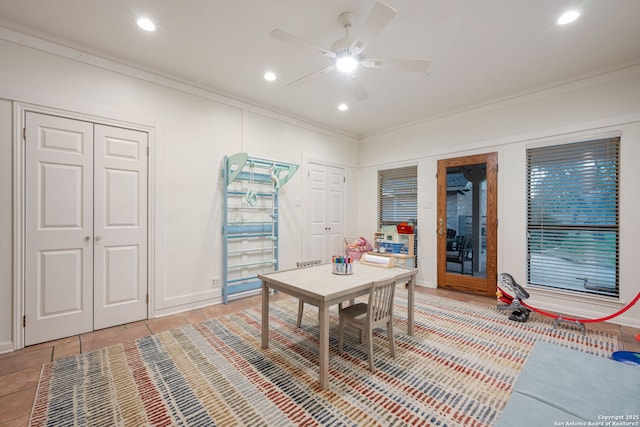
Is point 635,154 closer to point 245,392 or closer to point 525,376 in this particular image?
point 525,376

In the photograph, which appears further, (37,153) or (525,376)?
(37,153)

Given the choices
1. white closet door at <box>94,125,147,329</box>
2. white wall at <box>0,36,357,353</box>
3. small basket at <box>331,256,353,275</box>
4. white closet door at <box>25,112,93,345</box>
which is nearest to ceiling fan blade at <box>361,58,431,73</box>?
small basket at <box>331,256,353,275</box>

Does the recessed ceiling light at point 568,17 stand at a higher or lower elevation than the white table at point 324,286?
higher

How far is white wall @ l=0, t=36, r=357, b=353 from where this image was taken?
2527 millimetres

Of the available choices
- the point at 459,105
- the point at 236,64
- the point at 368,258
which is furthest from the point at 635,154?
the point at 236,64

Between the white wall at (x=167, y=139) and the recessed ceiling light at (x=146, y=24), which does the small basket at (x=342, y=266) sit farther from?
the recessed ceiling light at (x=146, y=24)

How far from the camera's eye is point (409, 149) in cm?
512

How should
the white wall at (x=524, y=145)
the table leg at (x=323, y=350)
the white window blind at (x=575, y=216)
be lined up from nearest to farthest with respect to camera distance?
1. the table leg at (x=323, y=350)
2. the white wall at (x=524, y=145)
3. the white window blind at (x=575, y=216)

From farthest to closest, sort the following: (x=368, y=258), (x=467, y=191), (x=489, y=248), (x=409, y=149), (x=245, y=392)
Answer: (x=409, y=149) < (x=467, y=191) < (x=489, y=248) < (x=368, y=258) < (x=245, y=392)

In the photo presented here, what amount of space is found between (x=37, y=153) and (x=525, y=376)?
471cm

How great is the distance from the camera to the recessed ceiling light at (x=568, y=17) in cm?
232

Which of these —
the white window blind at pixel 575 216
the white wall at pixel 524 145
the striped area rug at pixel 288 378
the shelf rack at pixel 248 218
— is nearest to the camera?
the striped area rug at pixel 288 378

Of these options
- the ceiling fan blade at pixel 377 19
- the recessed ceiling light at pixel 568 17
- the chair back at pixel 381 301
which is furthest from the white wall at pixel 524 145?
the ceiling fan blade at pixel 377 19

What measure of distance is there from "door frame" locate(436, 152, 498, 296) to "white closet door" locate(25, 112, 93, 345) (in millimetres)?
4808
